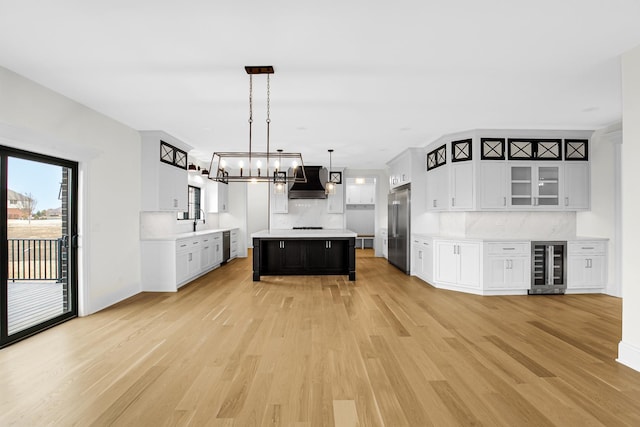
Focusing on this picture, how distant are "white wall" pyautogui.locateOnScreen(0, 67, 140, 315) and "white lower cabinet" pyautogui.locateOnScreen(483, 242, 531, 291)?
5.68 meters

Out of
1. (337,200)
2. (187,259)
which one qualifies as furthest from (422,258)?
(187,259)

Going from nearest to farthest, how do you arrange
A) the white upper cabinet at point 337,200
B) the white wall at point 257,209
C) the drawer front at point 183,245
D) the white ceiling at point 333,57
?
the white ceiling at point 333,57
the drawer front at point 183,245
the white upper cabinet at point 337,200
the white wall at point 257,209

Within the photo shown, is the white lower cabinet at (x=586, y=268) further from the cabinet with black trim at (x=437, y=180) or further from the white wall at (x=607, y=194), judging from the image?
the cabinet with black trim at (x=437, y=180)

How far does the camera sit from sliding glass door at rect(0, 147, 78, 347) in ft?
11.0

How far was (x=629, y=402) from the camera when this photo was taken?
2.30m

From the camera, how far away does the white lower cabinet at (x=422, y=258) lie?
6.11 meters

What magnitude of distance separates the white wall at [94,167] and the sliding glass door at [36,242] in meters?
0.12

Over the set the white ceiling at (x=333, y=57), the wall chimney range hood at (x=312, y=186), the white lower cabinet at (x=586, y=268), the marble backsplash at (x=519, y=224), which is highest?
the white ceiling at (x=333, y=57)

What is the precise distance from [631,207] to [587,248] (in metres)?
3.06

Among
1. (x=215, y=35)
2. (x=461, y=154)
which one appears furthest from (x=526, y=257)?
(x=215, y=35)

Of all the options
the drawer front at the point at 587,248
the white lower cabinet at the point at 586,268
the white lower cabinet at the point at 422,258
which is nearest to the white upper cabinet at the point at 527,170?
the drawer front at the point at 587,248

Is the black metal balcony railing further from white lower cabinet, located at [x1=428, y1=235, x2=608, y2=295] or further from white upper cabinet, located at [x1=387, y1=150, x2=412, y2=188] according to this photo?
white upper cabinet, located at [x1=387, y1=150, x2=412, y2=188]

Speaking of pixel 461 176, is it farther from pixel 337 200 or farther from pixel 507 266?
pixel 337 200

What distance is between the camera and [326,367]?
282 cm
